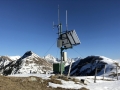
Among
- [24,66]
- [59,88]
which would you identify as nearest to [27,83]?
[59,88]

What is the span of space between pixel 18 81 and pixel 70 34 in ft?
57.8

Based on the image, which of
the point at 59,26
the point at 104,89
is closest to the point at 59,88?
the point at 104,89

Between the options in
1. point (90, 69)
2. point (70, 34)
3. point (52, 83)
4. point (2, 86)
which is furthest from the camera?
point (90, 69)

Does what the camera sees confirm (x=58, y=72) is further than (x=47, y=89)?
Yes

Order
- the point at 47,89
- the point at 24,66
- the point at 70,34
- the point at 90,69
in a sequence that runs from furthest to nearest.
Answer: the point at 24,66 → the point at 90,69 → the point at 70,34 → the point at 47,89

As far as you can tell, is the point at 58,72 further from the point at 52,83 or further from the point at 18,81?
the point at 18,81

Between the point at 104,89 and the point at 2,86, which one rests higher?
the point at 2,86

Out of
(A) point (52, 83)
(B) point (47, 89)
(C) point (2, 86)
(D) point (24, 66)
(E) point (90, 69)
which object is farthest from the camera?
(D) point (24, 66)

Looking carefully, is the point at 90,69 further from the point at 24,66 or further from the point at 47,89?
the point at 24,66

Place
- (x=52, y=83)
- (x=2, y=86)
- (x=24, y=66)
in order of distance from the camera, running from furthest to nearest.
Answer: (x=24, y=66)
(x=52, y=83)
(x=2, y=86)

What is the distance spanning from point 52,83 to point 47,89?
2719 mm

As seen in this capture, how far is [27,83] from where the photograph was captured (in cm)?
1791

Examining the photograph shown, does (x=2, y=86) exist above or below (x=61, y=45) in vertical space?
below

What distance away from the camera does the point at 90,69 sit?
93.4m
